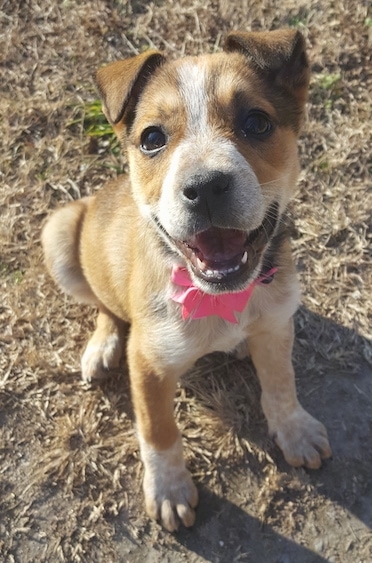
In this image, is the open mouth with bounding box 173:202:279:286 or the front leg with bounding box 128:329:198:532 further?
the front leg with bounding box 128:329:198:532

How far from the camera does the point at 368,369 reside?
531 cm

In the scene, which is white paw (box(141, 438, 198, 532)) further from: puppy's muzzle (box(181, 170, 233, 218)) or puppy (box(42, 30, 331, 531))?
puppy's muzzle (box(181, 170, 233, 218))

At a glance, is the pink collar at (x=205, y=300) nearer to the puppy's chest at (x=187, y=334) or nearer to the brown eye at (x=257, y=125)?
the puppy's chest at (x=187, y=334)

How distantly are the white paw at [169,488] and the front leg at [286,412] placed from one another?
736mm

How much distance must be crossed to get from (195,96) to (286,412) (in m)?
2.45

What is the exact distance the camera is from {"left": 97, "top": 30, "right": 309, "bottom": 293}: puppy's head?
334 centimetres

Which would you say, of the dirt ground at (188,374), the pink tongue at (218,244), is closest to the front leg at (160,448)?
the dirt ground at (188,374)

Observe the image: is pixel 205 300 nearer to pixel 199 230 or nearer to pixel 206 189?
pixel 199 230

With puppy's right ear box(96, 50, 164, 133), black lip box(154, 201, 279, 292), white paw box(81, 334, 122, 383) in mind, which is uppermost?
puppy's right ear box(96, 50, 164, 133)

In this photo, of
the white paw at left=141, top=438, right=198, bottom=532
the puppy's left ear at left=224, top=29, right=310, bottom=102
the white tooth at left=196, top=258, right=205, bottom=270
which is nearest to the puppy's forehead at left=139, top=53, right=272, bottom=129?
the puppy's left ear at left=224, top=29, right=310, bottom=102

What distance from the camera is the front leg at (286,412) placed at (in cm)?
471

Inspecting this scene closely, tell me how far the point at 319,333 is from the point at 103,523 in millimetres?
2215

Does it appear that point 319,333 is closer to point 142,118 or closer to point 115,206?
point 115,206

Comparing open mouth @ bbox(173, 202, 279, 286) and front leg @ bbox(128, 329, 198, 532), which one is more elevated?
open mouth @ bbox(173, 202, 279, 286)
